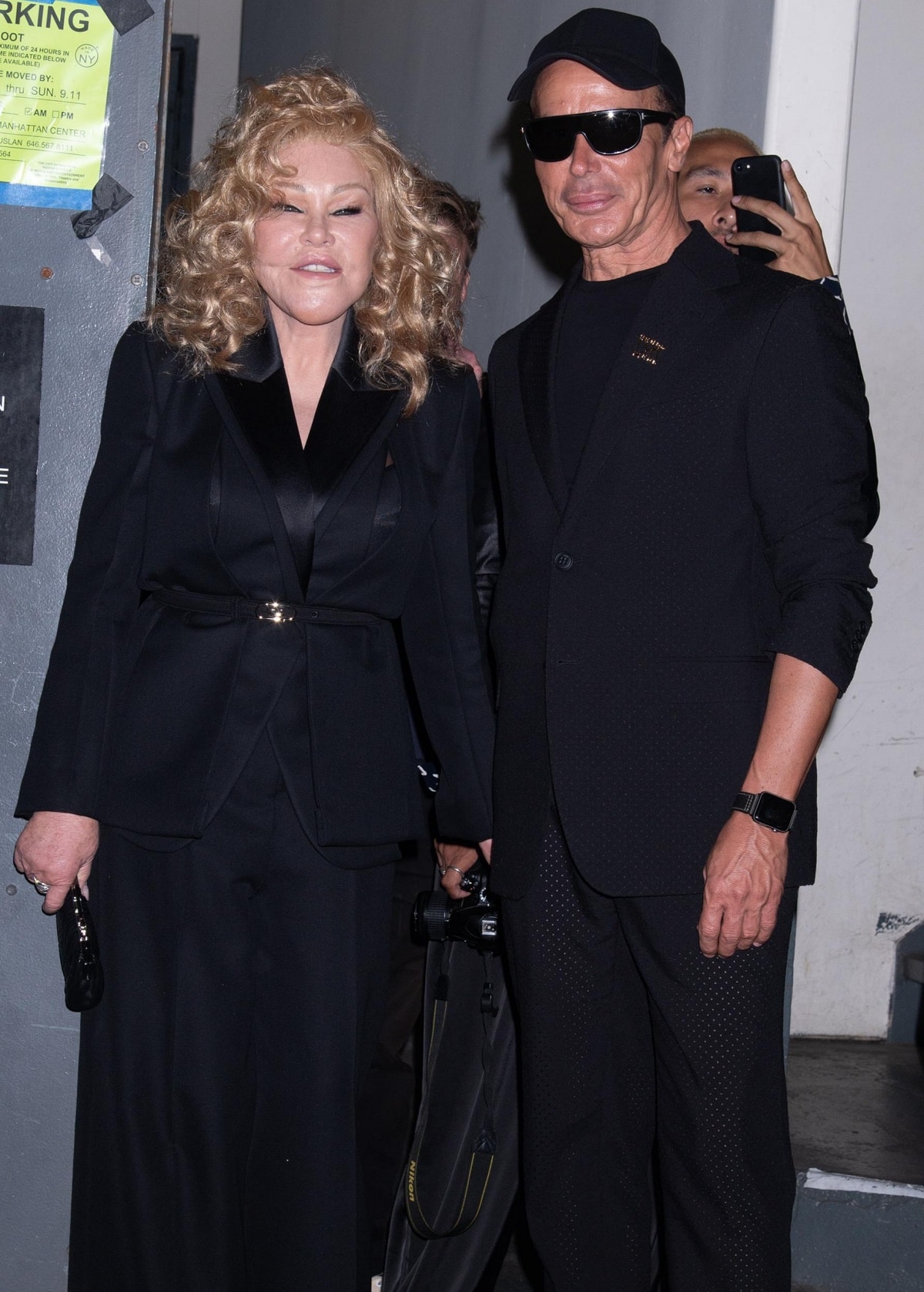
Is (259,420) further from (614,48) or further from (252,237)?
(614,48)

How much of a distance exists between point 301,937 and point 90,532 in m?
0.72

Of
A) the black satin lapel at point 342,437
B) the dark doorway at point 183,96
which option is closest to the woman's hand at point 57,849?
the black satin lapel at point 342,437

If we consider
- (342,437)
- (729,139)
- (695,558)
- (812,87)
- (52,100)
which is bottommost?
(695,558)

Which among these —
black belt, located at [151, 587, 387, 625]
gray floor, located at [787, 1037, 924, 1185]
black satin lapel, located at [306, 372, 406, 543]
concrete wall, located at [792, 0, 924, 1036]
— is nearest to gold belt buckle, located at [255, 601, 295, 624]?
black belt, located at [151, 587, 387, 625]

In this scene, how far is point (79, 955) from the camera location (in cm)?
208

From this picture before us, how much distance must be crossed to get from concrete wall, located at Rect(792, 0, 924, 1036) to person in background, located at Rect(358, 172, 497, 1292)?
51.5 inches

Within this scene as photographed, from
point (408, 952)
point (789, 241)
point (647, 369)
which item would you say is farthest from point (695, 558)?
point (408, 952)

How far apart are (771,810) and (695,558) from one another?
0.39m

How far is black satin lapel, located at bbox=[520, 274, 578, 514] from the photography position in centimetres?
208

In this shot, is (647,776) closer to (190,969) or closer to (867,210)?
(190,969)

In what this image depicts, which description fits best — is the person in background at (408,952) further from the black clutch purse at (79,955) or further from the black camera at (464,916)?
the black clutch purse at (79,955)

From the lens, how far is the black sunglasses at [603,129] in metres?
2.05

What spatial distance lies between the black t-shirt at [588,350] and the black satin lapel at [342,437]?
288 millimetres

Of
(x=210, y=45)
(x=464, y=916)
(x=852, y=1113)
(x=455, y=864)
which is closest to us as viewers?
(x=464, y=916)
